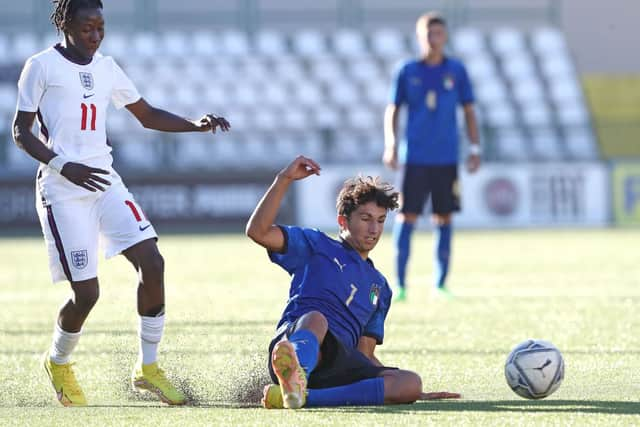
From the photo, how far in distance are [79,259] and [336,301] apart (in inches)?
46.5

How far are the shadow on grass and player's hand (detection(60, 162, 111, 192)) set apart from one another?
144 cm

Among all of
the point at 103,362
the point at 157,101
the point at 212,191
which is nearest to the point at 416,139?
the point at 103,362

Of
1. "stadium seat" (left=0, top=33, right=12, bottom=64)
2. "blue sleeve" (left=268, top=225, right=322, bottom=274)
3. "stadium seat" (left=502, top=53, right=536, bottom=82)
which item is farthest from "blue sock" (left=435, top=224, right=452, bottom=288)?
"stadium seat" (left=0, top=33, right=12, bottom=64)

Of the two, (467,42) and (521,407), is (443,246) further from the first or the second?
(467,42)

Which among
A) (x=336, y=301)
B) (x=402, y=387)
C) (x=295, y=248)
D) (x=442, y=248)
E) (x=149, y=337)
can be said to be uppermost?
(x=295, y=248)

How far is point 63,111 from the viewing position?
625 cm

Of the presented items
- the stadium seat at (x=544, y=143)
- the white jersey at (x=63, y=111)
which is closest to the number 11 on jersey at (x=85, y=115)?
the white jersey at (x=63, y=111)

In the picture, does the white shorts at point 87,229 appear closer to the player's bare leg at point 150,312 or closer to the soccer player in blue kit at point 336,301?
the player's bare leg at point 150,312

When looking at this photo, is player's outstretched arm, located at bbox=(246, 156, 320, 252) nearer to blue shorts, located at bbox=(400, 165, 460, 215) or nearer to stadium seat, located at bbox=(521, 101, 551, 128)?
blue shorts, located at bbox=(400, 165, 460, 215)

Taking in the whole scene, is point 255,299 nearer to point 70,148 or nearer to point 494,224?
point 70,148

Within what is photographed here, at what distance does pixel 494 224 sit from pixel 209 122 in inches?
710

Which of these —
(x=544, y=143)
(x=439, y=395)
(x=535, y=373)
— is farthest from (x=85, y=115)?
(x=544, y=143)

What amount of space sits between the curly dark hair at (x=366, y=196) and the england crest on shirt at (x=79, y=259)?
117 cm

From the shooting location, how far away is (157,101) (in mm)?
27672
